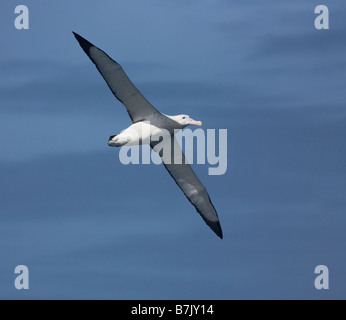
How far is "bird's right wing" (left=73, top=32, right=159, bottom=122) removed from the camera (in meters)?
26.9

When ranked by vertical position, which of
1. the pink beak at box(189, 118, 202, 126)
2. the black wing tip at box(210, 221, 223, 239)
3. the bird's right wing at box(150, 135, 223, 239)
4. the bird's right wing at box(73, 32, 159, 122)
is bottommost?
the black wing tip at box(210, 221, 223, 239)

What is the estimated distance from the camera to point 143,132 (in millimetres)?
27734

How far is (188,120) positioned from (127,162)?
2194 millimetres

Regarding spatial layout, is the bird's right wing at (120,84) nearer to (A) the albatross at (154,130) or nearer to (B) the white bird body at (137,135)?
(A) the albatross at (154,130)

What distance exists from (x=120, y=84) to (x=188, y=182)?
394cm

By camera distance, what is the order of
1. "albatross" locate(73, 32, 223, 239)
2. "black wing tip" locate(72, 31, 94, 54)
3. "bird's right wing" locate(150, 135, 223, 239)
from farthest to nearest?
"bird's right wing" locate(150, 135, 223, 239) < "albatross" locate(73, 32, 223, 239) < "black wing tip" locate(72, 31, 94, 54)

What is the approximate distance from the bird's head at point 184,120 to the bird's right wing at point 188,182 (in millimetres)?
889

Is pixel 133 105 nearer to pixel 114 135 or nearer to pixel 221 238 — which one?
pixel 114 135

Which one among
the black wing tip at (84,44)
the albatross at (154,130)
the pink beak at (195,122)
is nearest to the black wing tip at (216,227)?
the albatross at (154,130)

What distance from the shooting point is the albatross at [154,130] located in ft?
88.8

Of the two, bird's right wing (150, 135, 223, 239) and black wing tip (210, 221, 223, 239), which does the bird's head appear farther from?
black wing tip (210, 221, 223, 239)

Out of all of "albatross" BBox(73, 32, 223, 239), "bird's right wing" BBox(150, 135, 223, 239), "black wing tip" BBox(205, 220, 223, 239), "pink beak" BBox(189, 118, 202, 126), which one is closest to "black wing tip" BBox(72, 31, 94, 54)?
"albatross" BBox(73, 32, 223, 239)

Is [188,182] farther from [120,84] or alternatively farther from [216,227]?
[120,84]
